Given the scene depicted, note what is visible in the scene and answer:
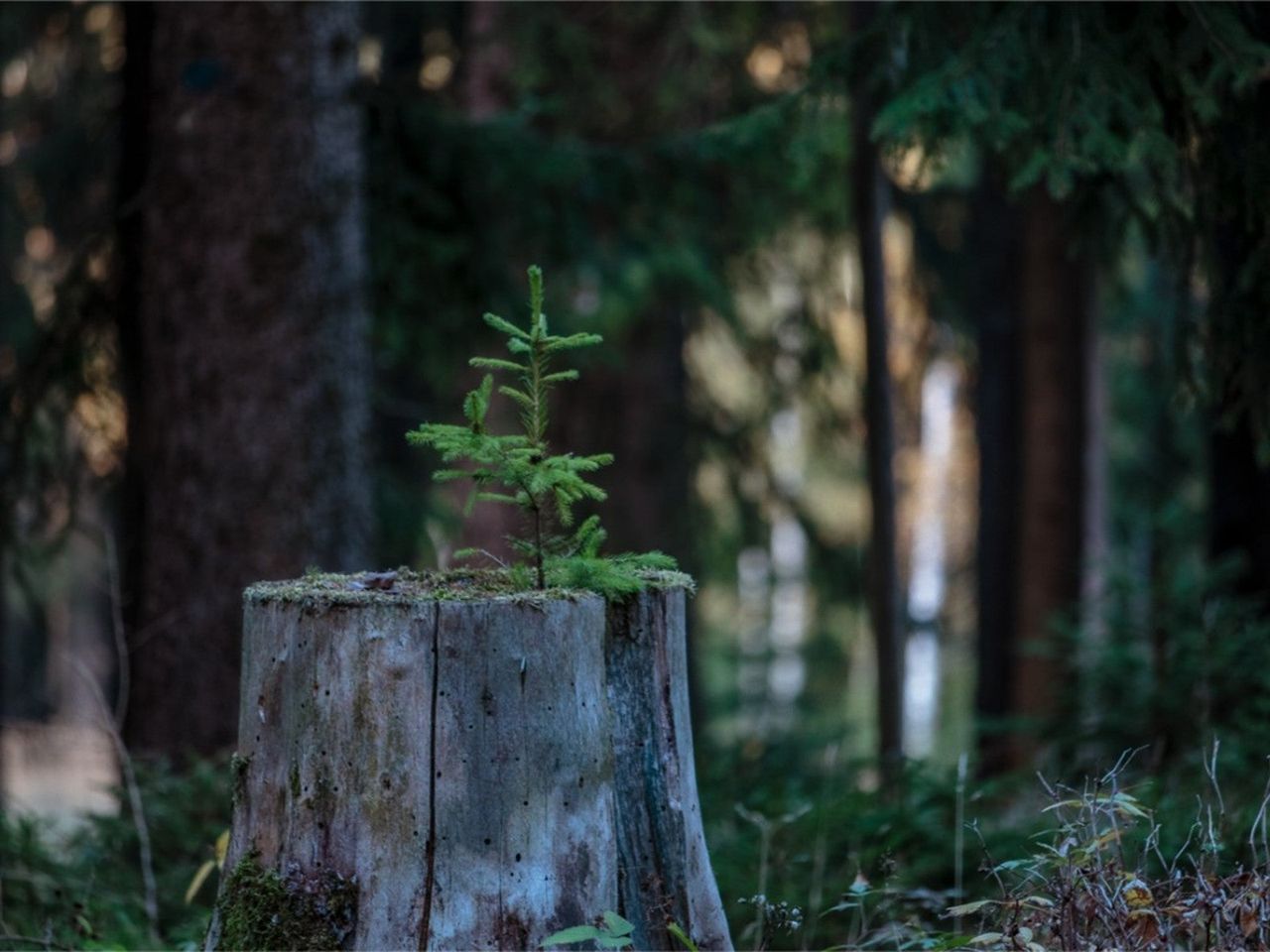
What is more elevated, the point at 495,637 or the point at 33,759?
the point at 495,637

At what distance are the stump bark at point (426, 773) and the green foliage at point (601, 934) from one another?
0.16ft

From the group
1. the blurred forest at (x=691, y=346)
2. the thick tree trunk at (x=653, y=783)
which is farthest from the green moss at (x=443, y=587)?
the blurred forest at (x=691, y=346)

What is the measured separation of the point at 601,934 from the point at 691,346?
431 inches

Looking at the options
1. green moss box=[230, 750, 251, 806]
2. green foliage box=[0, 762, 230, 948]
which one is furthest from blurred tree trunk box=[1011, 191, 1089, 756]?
green moss box=[230, 750, 251, 806]

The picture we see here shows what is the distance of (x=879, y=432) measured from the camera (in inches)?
361

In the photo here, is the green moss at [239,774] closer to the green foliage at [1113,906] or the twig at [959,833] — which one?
the green foliage at [1113,906]

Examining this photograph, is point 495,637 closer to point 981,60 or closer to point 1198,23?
point 981,60

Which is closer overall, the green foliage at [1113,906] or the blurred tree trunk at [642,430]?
the green foliage at [1113,906]

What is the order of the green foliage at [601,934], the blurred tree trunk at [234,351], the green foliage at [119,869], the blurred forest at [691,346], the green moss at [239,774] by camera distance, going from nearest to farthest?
1. the green foliage at [601,934]
2. the green moss at [239,774]
3. the green foliage at [119,869]
4. the blurred forest at [691,346]
5. the blurred tree trunk at [234,351]

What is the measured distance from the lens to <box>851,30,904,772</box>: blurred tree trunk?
29.7ft

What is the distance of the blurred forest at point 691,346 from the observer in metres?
4.82

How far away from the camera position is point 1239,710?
6320mm

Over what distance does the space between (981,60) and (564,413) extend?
7366mm

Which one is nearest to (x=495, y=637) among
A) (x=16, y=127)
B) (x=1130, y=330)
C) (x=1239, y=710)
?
(x=1239, y=710)
